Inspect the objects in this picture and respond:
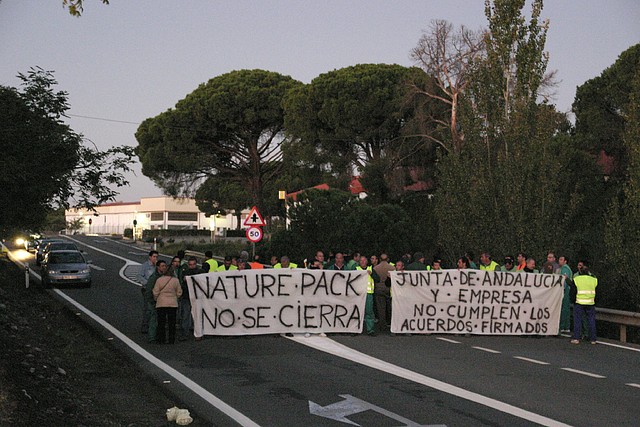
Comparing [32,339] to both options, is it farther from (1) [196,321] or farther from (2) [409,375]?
(2) [409,375]

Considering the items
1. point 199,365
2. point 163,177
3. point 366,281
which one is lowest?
point 199,365

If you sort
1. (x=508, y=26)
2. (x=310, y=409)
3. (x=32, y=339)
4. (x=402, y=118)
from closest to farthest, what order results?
(x=310, y=409), (x=32, y=339), (x=508, y=26), (x=402, y=118)

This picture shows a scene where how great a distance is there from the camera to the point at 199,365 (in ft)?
43.0

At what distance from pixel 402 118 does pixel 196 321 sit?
121 ft

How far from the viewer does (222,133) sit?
65188 mm

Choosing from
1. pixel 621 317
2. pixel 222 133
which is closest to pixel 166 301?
pixel 621 317

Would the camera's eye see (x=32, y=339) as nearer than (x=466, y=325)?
Yes

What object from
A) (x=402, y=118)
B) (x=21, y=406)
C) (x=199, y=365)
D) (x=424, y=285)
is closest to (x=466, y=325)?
(x=424, y=285)

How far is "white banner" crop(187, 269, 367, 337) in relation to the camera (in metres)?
16.7

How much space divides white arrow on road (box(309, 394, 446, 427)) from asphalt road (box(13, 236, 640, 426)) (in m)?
0.01

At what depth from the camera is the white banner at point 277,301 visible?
1669 centimetres

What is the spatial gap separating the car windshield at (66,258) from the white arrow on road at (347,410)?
77.2 ft

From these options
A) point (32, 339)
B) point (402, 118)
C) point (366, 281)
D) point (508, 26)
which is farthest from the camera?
point (402, 118)

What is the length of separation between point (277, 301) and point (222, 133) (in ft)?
162
